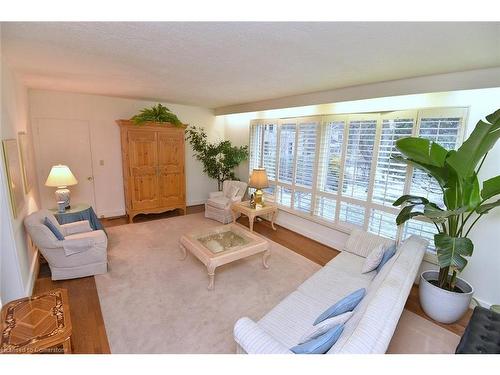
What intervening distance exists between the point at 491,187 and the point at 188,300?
3.06m

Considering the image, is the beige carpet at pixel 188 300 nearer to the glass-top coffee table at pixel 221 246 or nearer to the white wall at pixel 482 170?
the glass-top coffee table at pixel 221 246

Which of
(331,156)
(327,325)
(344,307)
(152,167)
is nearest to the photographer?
(327,325)

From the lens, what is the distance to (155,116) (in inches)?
192

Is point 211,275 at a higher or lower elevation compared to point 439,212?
lower

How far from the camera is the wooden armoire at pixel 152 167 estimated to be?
4.75m

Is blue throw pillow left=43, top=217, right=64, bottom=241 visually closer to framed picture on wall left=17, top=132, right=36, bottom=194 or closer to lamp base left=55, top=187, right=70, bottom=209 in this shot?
framed picture on wall left=17, top=132, right=36, bottom=194

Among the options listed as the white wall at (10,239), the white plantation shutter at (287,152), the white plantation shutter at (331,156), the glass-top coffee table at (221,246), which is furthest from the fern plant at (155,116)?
the white plantation shutter at (331,156)

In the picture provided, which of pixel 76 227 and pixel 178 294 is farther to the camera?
pixel 76 227

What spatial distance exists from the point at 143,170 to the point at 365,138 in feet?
13.5

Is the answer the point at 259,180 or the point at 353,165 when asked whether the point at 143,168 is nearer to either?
the point at 259,180

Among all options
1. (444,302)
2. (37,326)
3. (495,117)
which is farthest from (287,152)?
(37,326)

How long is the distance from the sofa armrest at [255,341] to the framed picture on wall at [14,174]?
245 centimetres
